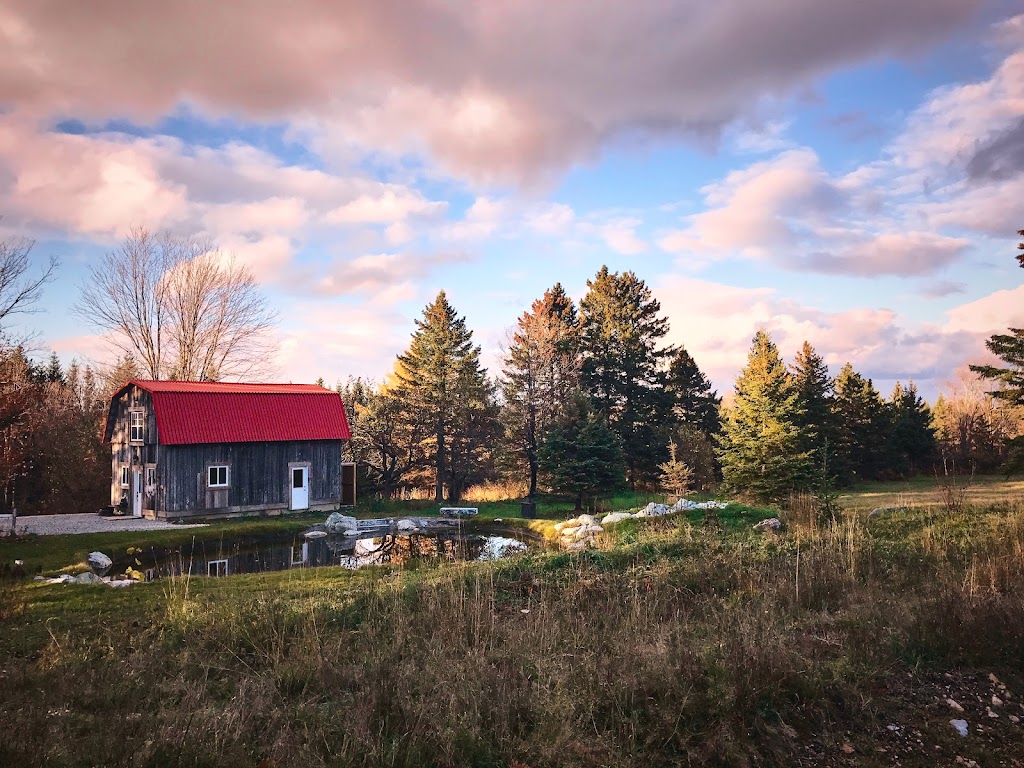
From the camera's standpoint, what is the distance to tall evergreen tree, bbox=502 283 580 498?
30.0 metres

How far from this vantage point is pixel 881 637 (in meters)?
5.66

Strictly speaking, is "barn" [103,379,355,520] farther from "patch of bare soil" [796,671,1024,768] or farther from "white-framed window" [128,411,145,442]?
"patch of bare soil" [796,671,1024,768]

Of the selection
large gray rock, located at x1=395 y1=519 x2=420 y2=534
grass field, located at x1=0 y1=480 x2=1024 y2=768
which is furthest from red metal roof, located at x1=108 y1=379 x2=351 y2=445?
grass field, located at x1=0 y1=480 x2=1024 y2=768

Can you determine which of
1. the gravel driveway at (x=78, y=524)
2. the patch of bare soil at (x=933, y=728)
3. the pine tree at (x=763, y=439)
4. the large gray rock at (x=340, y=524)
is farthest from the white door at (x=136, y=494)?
the patch of bare soil at (x=933, y=728)

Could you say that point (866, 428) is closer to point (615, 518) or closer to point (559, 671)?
point (615, 518)

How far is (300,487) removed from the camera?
82.7 feet

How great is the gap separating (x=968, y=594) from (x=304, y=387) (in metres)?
25.8

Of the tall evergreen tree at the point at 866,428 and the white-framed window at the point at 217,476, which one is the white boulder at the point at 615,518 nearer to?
the white-framed window at the point at 217,476

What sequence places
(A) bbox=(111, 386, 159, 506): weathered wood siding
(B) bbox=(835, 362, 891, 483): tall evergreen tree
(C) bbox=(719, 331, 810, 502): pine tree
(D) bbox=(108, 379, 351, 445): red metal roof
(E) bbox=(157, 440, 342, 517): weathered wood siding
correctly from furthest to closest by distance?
(B) bbox=(835, 362, 891, 483): tall evergreen tree → (A) bbox=(111, 386, 159, 506): weathered wood siding → (D) bbox=(108, 379, 351, 445): red metal roof → (E) bbox=(157, 440, 342, 517): weathered wood siding → (C) bbox=(719, 331, 810, 502): pine tree

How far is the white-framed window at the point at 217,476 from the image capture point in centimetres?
2322

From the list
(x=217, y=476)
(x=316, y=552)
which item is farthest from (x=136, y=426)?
(x=316, y=552)

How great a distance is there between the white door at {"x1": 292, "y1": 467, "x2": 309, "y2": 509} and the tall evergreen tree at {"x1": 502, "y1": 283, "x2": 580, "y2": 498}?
9.69m

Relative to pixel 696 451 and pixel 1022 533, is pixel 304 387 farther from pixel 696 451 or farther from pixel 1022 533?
pixel 1022 533

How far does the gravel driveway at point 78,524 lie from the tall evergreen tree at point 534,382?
14.6 meters
